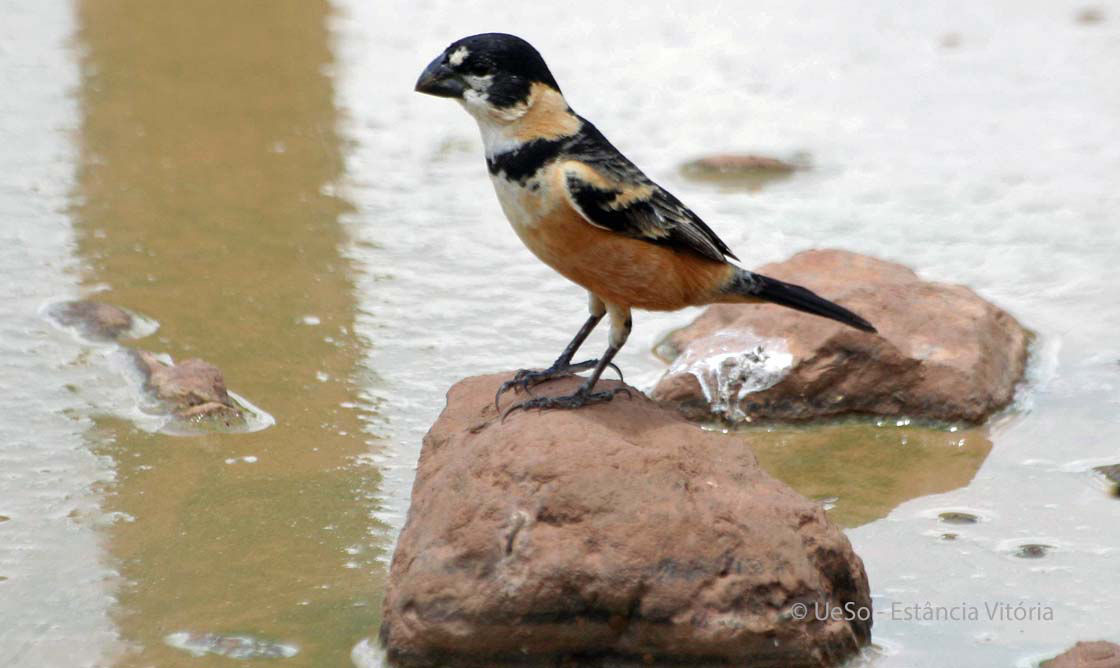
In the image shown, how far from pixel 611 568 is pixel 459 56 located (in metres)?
1.69

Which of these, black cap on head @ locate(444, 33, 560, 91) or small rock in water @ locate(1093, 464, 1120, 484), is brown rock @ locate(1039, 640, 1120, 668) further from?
black cap on head @ locate(444, 33, 560, 91)

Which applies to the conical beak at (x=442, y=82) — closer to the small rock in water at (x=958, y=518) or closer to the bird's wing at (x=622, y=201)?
the bird's wing at (x=622, y=201)

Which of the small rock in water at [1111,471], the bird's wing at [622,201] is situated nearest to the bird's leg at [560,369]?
the bird's wing at [622,201]

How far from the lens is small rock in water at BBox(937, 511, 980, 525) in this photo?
209 inches

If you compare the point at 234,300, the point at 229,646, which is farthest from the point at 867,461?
the point at 234,300

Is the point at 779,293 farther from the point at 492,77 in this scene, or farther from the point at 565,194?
the point at 492,77

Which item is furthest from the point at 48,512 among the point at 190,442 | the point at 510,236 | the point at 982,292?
the point at 982,292

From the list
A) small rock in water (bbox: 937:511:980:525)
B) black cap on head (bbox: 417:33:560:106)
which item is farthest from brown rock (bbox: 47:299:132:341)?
small rock in water (bbox: 937:511:980:525)

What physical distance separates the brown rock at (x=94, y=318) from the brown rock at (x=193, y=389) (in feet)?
1.95

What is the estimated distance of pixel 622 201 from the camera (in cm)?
488

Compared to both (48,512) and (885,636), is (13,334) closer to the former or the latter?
(48,512)

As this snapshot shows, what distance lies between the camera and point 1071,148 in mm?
9023

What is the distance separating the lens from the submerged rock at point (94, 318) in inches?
262

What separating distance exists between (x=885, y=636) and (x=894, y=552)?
590 mm
